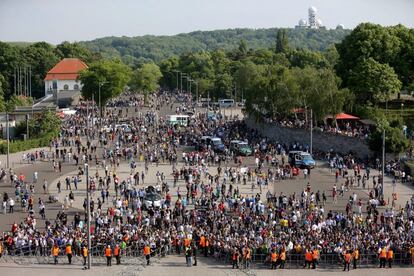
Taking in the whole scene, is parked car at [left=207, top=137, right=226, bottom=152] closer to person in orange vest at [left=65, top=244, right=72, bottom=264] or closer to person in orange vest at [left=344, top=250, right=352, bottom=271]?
person in orange vest at [left=65, top=244, right=72, bottom=264]

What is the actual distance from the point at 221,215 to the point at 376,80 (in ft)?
106

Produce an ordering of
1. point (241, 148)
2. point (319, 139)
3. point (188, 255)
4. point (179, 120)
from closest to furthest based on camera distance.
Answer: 1. point (188, 255)
2. point (241, 148)
3. point (319, 139)
4. point (179, 120)

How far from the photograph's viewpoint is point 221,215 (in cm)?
3002

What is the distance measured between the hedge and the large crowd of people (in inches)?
135

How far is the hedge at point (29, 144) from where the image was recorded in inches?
Answer: 2108

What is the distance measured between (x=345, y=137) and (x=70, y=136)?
27.1m

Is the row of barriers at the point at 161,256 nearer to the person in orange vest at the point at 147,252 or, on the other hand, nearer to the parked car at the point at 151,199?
the person in orange vest at the point at 147,252

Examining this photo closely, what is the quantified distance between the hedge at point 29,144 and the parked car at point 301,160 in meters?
23.4

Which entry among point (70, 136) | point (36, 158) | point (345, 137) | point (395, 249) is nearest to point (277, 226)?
point (395, 249)

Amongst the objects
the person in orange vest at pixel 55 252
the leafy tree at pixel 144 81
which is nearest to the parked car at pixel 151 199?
the person in orange vest at pixel 55 252

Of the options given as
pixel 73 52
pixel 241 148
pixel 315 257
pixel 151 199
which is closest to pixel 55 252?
pixel 315 257

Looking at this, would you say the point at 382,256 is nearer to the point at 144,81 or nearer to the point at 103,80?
the point at 103,80

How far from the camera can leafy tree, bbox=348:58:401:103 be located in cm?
5762

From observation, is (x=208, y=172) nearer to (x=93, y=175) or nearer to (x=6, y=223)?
(x=93, y=175)
